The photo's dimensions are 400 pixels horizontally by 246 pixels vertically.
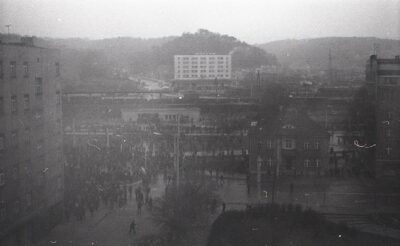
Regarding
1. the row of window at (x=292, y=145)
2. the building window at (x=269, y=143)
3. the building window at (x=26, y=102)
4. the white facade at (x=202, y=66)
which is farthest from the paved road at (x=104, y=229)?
the white facade at (x=202, y=66)

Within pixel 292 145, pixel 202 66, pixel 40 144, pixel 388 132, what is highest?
pixel 202 66

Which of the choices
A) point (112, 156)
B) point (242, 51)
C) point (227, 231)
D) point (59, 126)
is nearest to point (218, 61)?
point (242, 51)

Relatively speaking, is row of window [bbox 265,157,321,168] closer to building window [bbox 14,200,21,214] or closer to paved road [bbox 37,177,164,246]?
paved road [bbox 37,177,164,246]

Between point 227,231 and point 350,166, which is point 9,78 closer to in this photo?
point 227,231

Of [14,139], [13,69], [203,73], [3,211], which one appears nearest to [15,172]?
[14,139]

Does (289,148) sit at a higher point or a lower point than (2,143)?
lower

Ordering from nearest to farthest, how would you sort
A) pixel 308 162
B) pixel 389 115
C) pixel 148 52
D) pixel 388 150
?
pixel 389 115
pixel 388 150
pixel 308 162
pixel 148 52

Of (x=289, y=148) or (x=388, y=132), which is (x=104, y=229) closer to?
(x=289, y=148)

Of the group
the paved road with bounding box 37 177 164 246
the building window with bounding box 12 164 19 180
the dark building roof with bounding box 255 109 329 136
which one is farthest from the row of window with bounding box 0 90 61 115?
the dark building roof with bounding box 255 109 329 136
